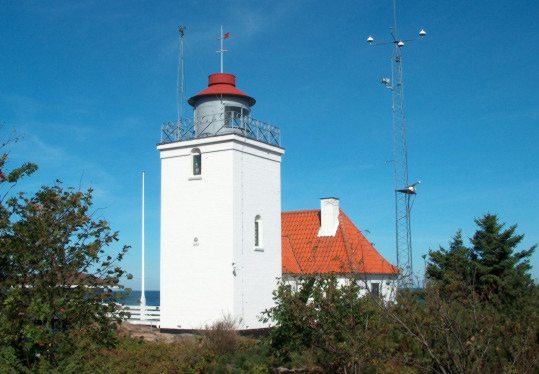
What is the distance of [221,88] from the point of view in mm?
22969

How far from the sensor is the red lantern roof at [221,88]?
22.8 m

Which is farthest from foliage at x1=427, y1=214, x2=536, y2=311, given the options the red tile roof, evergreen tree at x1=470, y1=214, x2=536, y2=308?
the red tile roof

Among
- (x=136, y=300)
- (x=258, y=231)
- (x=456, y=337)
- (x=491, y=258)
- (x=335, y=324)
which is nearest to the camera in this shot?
(x=456, y=337)

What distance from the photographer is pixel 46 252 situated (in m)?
8.46

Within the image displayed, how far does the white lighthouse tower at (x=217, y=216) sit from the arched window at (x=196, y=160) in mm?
35

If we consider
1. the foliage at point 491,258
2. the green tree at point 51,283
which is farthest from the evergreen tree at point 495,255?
the green tree at point 51,283

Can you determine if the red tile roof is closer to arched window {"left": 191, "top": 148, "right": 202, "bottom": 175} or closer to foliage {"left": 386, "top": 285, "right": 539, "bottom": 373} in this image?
arched window {"left": 191, "top": 148, "right": 202, "bottom": 175}

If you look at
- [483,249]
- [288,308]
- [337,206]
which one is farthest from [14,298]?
[337,206]

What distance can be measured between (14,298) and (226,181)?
14.4 meters

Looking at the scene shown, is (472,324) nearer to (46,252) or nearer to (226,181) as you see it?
(46,252)

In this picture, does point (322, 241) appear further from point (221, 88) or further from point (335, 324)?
point (335, 324)

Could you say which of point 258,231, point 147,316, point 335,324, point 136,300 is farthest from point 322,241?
point 136,300

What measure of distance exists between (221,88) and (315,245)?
6957 millimetres

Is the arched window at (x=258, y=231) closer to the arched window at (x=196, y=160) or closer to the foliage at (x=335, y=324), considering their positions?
the arched window at (x=196, y=160)
